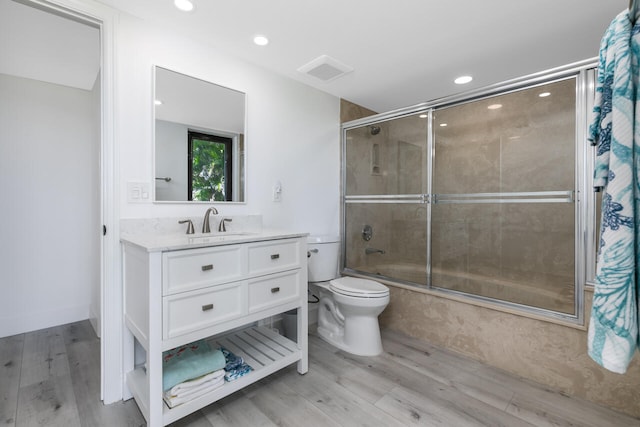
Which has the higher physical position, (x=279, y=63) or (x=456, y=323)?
(x=279, y=63)

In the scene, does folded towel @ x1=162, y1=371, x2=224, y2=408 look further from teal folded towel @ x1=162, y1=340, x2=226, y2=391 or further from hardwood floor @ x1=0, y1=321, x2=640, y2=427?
hardwood floor @ x1=0, y1=321, x2=640, y2=427

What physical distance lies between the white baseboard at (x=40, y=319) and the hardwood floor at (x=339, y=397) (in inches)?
12.6

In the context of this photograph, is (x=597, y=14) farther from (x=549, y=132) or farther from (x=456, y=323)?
(x=456, y=323)

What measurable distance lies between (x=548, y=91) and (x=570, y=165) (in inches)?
19.5

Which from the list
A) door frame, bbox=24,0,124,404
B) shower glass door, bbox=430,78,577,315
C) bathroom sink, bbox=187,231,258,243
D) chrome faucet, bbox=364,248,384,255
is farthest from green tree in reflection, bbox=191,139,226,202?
shower glass door, bbox=430,78,577,315

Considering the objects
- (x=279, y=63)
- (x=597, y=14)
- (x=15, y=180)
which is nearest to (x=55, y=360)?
(x=15, y=180)

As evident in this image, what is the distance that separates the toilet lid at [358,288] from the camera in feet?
6.74

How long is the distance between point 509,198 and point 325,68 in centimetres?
168

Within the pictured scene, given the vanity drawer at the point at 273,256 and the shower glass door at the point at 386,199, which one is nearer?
the vanity drawer at the point at 273,256

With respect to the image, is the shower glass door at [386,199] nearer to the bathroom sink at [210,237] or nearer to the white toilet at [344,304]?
the white toilet at [344,304]

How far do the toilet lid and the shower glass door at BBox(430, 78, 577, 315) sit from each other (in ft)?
1.81

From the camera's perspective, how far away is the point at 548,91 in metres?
1.89

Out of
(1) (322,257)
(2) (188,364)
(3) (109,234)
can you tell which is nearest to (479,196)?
(1) (322,257)

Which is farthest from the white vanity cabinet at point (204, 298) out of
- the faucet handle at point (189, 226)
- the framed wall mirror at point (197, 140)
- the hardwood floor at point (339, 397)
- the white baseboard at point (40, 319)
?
the white baseboard at point (40, 319)
